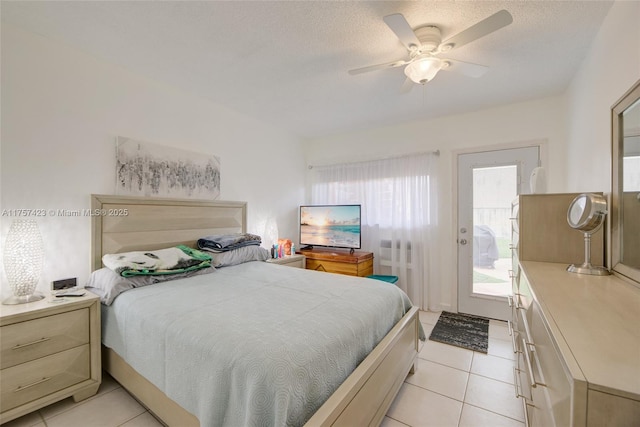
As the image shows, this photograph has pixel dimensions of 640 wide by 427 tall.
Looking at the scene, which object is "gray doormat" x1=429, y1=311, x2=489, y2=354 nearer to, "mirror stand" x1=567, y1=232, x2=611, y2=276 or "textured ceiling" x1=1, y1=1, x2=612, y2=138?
"mirror stand" x1=567, y1=232, x2=611, y2=276

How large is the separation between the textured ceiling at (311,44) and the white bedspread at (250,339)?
1777 millimetres

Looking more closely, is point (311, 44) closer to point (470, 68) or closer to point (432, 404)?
point (470, 68)

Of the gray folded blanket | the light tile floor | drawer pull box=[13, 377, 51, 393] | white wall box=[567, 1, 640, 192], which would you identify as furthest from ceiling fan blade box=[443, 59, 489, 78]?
drawer pull box=[13, 377, 51, 393]

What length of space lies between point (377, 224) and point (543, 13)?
2.71 m

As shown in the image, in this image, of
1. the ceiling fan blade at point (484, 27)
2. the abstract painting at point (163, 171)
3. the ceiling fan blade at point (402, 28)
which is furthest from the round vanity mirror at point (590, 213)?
the abstract painting at point (163, 171)

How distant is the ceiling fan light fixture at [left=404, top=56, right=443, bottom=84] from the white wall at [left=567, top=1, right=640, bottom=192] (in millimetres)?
905

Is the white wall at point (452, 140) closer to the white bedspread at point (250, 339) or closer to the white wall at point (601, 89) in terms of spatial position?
the white wall at point (601, 89)

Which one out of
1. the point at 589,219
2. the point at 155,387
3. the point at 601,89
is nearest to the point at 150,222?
the point at 155,387

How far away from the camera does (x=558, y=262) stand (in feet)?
6.01

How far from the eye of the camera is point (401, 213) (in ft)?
12.4

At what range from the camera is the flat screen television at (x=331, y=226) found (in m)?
3.81

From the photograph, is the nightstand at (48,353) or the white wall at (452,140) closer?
the nightstand at (48,353)

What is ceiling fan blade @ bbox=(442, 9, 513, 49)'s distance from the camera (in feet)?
4.47

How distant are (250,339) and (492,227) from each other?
305cm
